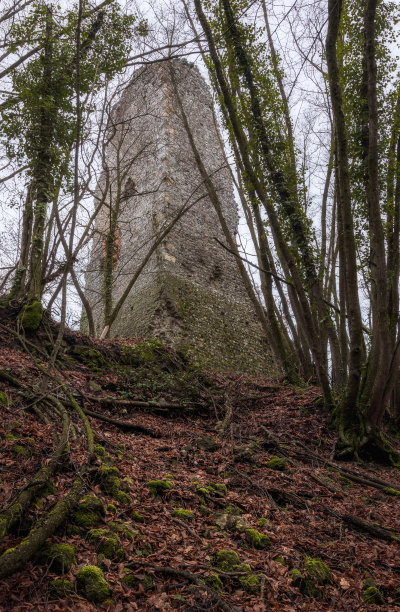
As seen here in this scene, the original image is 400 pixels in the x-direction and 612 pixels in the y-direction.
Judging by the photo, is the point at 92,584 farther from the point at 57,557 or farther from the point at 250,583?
the point at 250,583

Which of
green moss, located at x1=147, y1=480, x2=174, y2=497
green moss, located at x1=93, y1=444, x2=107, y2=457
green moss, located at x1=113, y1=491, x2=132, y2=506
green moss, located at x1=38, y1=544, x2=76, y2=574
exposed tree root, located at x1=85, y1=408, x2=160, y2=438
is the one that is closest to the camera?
green moss, located at x1=38, y1=544, x2=76, y2=574

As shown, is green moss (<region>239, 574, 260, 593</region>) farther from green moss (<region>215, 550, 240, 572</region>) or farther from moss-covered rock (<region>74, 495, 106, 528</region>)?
moss-covered rock (<region>74, 495, 106, 528</region>)

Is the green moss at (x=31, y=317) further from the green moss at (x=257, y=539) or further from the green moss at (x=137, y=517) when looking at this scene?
the green moss at (x=257, y=539)

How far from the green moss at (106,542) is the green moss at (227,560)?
1.82ft

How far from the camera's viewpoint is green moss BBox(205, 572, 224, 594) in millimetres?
1974

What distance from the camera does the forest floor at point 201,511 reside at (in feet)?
6.31

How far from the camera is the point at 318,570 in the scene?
2283 millimetres

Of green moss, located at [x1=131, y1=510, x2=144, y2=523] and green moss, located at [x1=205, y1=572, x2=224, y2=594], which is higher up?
green moss, located at [x1=131, y1=510, x2=144, y2=523]

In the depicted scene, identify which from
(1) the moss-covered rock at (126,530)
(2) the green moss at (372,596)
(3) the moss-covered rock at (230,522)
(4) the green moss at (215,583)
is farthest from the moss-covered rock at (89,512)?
(2) the green moss at (372,596)

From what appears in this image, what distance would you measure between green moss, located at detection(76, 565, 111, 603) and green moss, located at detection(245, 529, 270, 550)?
108 cm

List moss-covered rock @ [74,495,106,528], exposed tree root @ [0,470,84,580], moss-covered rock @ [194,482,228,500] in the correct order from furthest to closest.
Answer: moss-covered rock @ [194,482,228,500]
moss-covered rock @ [74,495,106,528]
exposed tree root @ [0,470,84,580]

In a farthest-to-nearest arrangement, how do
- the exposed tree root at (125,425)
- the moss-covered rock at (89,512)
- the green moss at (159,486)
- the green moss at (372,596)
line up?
the exposed tree root at (125,425) → the green moss at (159,486) → the moss-covered rock at (89,512) → the green moss at (372,596)

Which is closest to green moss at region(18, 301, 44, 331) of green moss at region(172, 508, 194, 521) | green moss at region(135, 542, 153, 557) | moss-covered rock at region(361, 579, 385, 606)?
green moss at region(172, 508, 194, 521)

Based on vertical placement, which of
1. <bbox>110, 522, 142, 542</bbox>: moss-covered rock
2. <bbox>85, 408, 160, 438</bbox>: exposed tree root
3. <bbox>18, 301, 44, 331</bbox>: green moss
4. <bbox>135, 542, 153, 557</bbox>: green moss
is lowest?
<bbox>135, 542, 153, 557</bbox>: green moss
